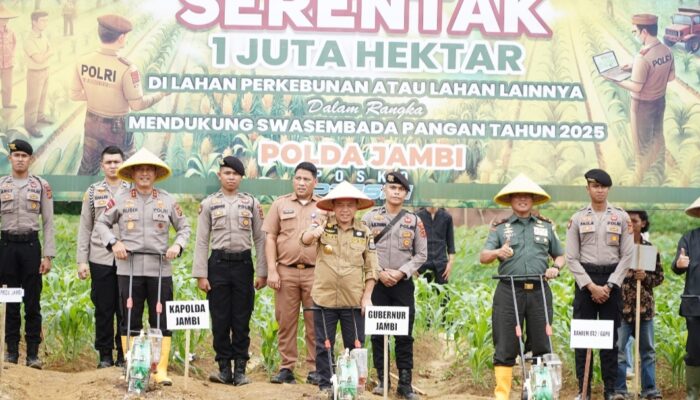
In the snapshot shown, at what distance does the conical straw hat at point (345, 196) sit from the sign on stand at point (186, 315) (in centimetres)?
110

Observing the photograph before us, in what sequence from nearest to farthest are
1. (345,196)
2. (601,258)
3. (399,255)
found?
1. (345,196)
2. (601,258)
3. (399,255)

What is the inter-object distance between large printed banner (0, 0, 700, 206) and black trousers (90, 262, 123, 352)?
5.92 ft

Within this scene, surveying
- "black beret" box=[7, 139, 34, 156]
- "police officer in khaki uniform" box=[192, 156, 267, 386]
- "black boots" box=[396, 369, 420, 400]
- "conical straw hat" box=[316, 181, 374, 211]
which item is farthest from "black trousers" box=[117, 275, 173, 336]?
"black boots" box=[396, 369, 420, 400]

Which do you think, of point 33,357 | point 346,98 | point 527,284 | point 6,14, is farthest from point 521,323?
point 6,14

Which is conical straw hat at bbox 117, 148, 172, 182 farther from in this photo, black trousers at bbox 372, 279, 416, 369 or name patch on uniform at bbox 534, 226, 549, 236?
name patch on uniform at bbox 534, 226, 549, 236

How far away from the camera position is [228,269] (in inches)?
351

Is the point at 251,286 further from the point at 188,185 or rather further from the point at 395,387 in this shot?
the point at 188,185

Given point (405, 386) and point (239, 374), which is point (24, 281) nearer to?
point (239, 374)

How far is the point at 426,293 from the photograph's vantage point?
10.9m

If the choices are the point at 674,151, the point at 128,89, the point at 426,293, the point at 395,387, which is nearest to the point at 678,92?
the point at 674,151

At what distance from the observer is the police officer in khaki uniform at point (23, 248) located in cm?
910

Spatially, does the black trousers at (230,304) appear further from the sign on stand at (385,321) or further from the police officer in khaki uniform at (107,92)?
the police officer in khaki uniform at (107,92)

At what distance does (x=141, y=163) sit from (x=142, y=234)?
51cm

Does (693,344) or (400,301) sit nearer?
(693,344)
